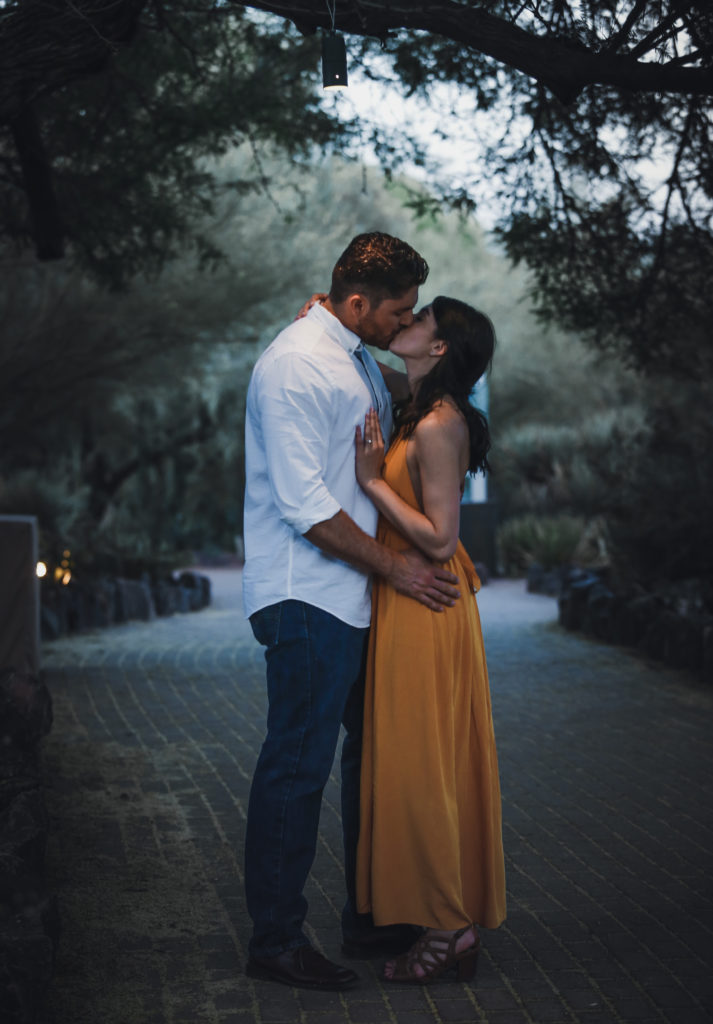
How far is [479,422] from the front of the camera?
13.7 feet

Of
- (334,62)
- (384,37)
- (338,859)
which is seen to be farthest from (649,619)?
(334,62)

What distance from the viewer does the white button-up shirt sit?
12.5ft

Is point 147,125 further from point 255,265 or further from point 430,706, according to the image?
point 255,265

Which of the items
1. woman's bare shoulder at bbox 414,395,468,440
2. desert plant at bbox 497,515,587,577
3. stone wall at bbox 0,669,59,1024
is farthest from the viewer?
desert plant at bbox 497,515,587,577

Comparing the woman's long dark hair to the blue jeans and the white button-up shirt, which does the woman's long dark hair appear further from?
the blue jeans

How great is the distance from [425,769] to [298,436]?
42.9 inches

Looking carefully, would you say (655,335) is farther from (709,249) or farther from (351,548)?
(351,548)

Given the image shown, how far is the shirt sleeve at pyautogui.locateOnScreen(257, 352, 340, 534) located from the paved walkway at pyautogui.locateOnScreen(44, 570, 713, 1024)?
147cm

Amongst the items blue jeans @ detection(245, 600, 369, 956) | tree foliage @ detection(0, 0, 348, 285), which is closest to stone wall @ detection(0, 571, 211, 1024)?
blue jeans @ detection(245, 600, 369, 956)

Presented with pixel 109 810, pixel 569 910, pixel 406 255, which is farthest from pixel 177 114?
pixel 569 910

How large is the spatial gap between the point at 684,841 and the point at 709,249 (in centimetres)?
496

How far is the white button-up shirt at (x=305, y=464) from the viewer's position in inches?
150

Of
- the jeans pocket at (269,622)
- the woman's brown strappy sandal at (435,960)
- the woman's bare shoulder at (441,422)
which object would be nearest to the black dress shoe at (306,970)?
the woman's brown strappy sandal at (435,960)

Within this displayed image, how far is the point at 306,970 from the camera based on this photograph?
3.93 m
